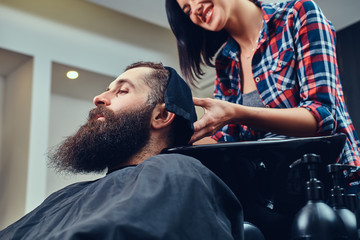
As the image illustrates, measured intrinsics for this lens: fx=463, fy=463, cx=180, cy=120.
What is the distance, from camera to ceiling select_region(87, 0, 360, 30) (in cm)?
401

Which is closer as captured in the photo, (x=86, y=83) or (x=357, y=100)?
(x=357, y=100)

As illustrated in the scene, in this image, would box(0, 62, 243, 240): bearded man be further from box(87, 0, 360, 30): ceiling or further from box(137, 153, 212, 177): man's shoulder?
box(87, 0, 360, 30): ceiling

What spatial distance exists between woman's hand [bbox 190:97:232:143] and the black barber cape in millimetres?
376

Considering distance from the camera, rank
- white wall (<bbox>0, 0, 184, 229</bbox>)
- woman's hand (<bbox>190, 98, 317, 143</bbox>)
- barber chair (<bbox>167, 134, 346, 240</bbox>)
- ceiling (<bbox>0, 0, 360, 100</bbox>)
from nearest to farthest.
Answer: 1. barber chair (<bbox>167, 134, 346, 240</bbox>)
2. woman's hand (<bbox>190, 98, 317, 143</bbox>)
3. white wall (<bbox>0, 0, 184, 229</bbox>)
4. ceiling (<bbox>0, 0, 360, 100</bbox>)

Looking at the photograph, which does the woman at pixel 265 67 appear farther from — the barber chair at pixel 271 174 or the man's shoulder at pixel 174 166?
the man's shoulder at pixel 174 166

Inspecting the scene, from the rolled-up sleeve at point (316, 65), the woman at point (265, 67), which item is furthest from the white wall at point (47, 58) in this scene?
the rolled-up sleeve at point (316, 65)

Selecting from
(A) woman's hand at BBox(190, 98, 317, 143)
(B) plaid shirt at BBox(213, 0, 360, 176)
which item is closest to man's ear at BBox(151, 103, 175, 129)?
(A) woman's hand at BBox(190, 98, 317, 143)

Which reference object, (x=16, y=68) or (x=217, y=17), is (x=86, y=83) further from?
(x=217, y=17)

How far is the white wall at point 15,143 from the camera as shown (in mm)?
3701

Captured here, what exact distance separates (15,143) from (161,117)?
266cm

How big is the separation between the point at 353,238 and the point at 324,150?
22 centimetres

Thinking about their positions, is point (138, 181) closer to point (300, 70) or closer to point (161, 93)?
point (161, 93)

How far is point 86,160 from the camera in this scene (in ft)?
4.75

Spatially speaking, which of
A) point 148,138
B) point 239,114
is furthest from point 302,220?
point 148,138
